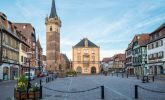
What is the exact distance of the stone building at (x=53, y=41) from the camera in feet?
428

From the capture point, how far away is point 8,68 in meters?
55.4

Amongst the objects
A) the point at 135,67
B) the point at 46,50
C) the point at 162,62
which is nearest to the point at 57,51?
the point at 46,50

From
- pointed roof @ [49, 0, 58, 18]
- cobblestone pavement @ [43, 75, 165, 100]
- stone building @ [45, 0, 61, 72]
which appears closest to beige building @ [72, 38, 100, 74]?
stone building @ [45, 0, 61, 72]

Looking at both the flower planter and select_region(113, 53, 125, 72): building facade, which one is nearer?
the flower planter

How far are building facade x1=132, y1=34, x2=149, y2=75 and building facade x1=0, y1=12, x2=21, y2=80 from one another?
3285cm

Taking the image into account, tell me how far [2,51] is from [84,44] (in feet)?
258

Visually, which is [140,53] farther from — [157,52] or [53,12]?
[53,12]

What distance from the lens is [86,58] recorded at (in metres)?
126

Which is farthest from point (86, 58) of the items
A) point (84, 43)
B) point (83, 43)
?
point (83, 43)

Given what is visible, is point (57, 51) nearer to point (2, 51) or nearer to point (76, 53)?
point (76, 53)

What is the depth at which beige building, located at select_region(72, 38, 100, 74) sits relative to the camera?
123756mm

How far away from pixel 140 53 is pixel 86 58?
44417mm

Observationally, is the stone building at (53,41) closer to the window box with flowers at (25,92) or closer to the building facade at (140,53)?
the building facade at (140,53)

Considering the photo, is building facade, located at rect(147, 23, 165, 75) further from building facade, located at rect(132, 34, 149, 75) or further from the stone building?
the stone building
